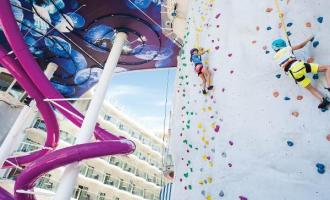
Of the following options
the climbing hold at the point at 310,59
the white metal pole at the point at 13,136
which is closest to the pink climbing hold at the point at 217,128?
the climbing hold at the point at 310,59

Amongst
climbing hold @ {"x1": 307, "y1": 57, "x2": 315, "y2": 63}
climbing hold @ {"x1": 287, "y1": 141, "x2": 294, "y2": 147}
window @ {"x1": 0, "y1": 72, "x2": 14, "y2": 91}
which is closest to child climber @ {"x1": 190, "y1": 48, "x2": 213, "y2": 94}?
climbing hold @ {"x1": 307, "y1": 57, "x2": 315, "y2": 63}

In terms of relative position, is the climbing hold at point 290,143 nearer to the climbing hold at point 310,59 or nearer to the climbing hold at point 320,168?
the climbing hold at point 320,168

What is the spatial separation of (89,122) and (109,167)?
23582 millimetres

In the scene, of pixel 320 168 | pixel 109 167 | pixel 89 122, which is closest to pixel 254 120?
pixel 320 168

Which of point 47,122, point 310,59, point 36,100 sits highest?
point 36,100

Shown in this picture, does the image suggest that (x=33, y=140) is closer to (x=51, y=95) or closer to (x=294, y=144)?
(x=51, y=95)

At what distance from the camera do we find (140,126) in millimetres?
36250

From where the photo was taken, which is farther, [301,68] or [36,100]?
[36,100]

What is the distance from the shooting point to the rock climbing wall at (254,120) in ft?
8.98

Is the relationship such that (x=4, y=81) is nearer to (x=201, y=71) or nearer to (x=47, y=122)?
Answer: (x=47, y=122)

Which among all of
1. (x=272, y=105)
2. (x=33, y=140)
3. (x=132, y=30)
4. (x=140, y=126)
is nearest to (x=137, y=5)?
(x=132, y=30)

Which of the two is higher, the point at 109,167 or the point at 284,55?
the point at 109,167

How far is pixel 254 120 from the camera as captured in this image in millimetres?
3262

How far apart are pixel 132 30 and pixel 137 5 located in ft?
2.77
